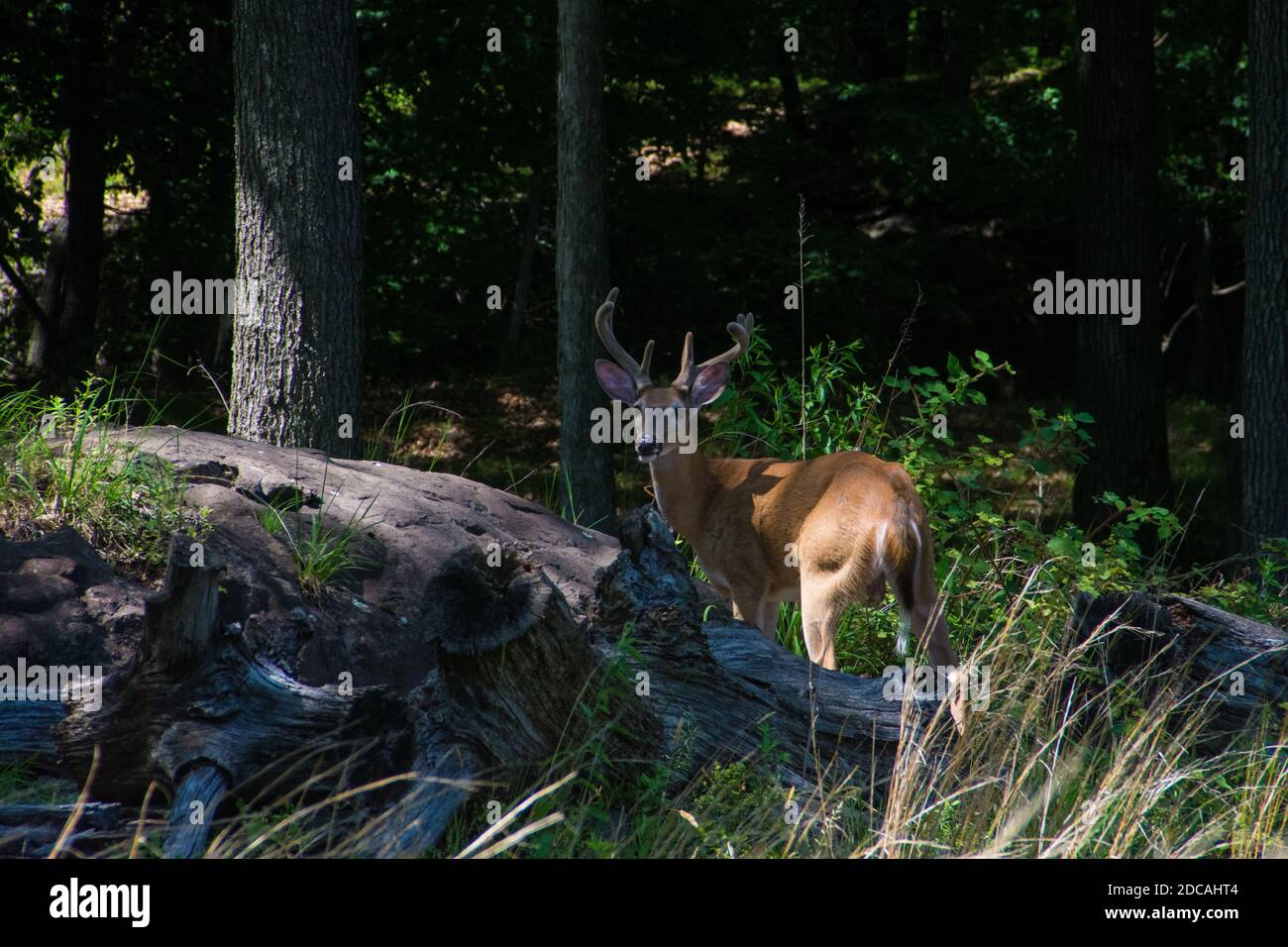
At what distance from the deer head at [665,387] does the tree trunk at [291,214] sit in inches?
59.8

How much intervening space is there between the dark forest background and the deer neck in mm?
5333

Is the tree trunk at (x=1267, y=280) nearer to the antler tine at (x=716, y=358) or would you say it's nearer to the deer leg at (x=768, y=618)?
the deer leg at (x=768, y=618)

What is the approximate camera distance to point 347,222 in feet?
24.5

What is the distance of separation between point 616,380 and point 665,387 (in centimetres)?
29

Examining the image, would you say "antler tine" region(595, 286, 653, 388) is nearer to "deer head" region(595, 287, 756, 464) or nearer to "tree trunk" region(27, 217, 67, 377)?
"deer head" region(595, 287, 756, 464)

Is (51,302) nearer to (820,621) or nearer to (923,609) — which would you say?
(820,621)

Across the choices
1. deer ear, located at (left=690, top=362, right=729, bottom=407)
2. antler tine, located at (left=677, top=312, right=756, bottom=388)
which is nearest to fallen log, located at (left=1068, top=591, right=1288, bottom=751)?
antler tine, located at (left=677, top=312, right=756, bottom=388)

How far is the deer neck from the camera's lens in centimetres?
736

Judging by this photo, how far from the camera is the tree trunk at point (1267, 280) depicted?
863 centimetres

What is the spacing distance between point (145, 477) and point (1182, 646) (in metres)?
4.26

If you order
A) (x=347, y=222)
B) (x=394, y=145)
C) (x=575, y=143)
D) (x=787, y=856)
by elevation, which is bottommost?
(x=787, y=856)

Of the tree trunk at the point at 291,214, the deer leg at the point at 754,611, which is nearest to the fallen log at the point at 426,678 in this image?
the deer leg at the point at 754,611
